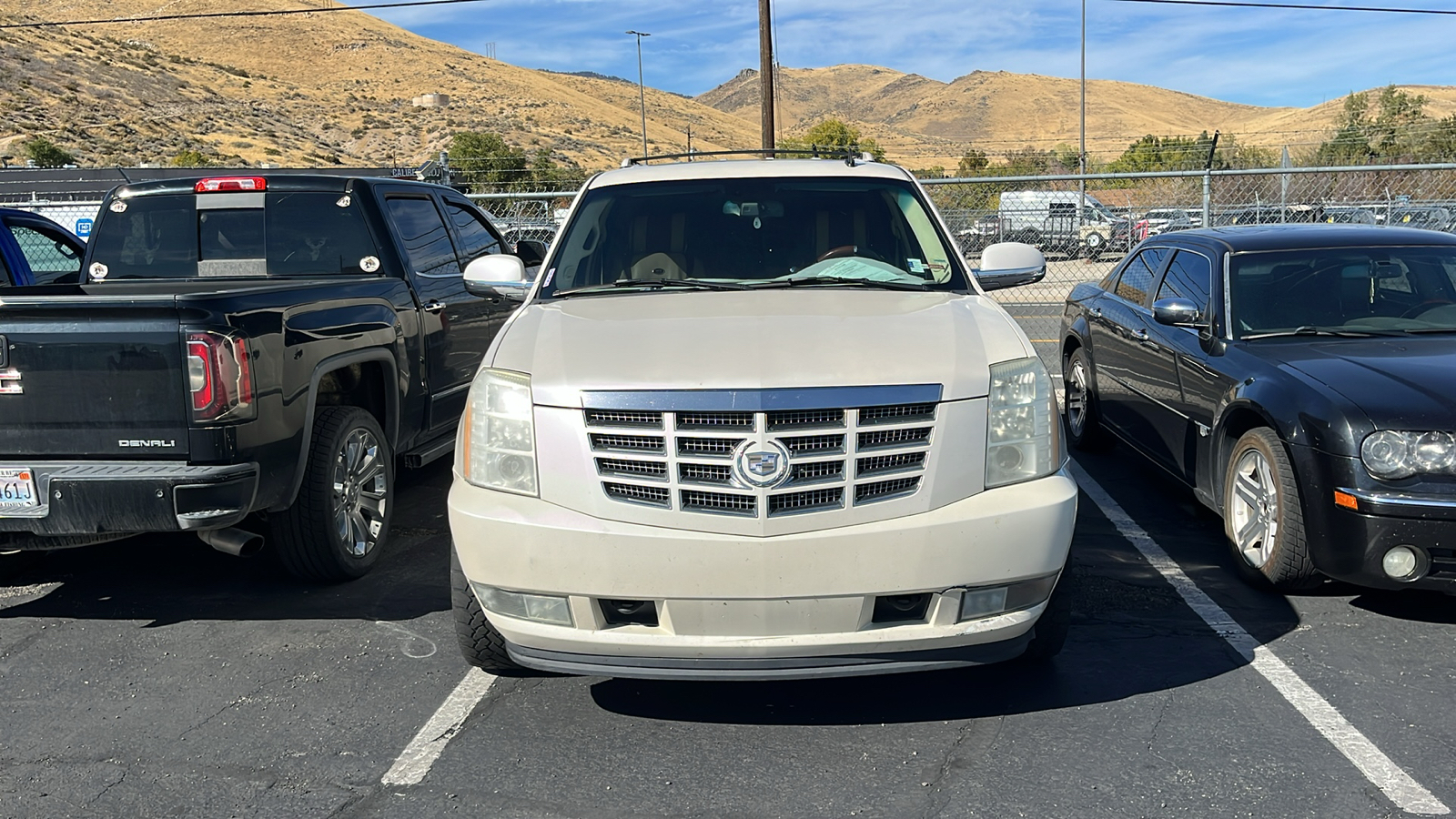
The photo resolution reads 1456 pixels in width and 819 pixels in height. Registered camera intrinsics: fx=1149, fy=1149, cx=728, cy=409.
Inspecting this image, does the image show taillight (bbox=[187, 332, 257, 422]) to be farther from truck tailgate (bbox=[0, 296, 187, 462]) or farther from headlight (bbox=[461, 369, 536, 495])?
headlight (bbox=[461, 369, 536, 495])

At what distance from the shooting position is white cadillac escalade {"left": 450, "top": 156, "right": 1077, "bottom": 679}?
3.29 metres

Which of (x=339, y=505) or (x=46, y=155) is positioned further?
(x=46, y=155)

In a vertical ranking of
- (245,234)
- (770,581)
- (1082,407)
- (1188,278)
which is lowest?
(1082,407)

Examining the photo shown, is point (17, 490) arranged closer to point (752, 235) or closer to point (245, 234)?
point (245, 234)

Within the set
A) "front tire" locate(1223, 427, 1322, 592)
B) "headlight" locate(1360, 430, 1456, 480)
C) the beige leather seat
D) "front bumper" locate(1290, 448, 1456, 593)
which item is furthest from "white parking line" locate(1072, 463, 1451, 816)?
the beige leather seat

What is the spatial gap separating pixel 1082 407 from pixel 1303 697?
4.20 meters

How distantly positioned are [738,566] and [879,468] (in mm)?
508

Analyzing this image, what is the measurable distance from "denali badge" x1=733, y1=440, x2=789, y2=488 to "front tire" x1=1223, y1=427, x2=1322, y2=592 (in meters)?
2.53

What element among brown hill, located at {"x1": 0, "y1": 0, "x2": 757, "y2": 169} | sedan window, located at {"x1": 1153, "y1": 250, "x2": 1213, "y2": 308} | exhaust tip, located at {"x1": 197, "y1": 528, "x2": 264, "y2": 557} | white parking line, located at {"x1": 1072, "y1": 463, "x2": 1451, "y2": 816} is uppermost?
brown hill, located at {"x1": 0, "y1": 0, "x2": 757, "y2": 169}

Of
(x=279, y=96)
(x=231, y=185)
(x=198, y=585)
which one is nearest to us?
(x=198, y=585)

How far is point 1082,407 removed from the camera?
793 centimetres

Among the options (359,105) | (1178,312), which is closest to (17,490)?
(1178,312)

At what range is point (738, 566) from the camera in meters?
3.26

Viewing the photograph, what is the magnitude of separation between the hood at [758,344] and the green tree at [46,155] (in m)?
44.0
